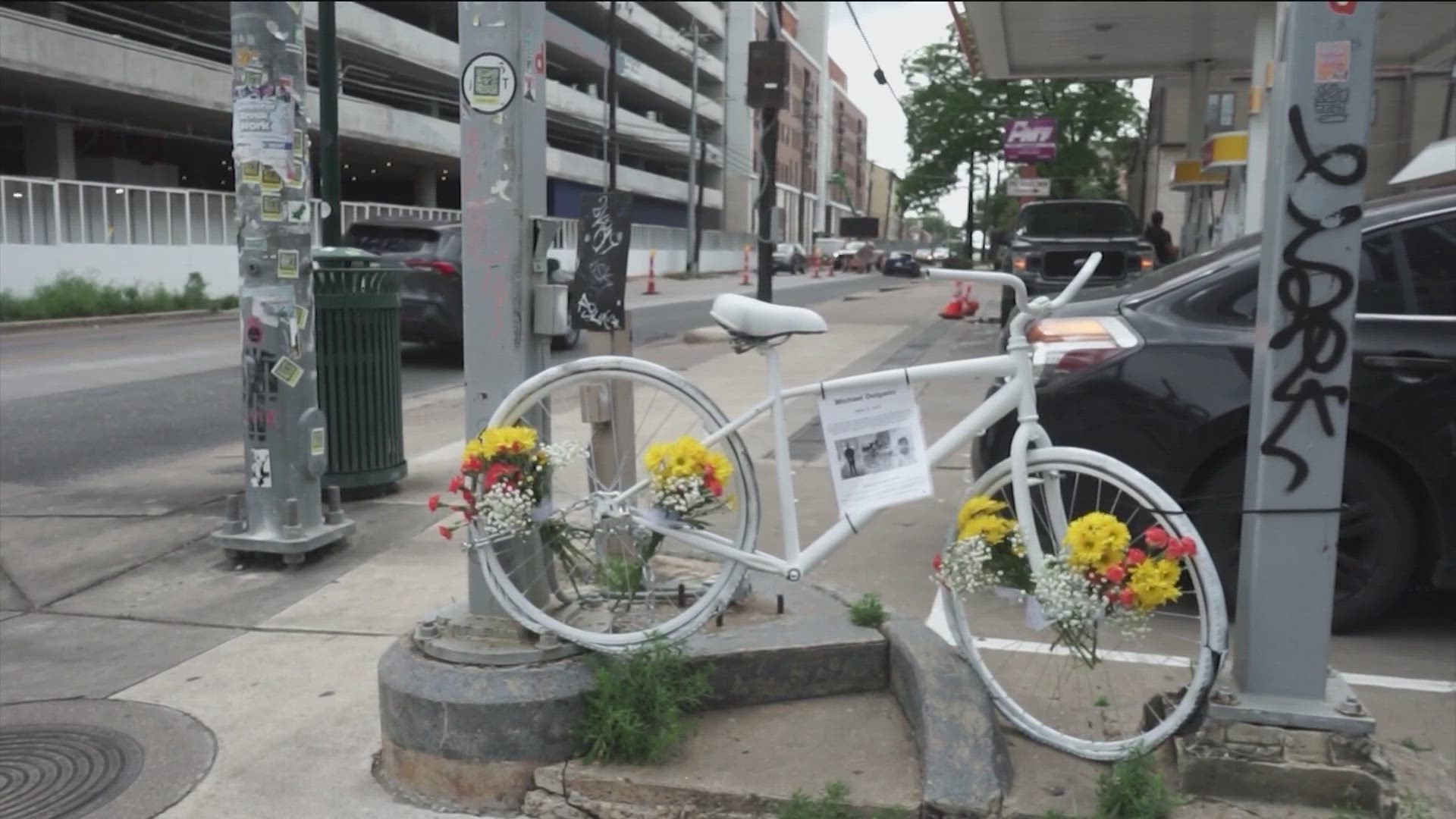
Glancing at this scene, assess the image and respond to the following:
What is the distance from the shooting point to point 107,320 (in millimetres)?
22109

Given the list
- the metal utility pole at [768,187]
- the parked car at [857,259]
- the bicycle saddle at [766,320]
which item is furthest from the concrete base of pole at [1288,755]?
the parked car at [857,259]

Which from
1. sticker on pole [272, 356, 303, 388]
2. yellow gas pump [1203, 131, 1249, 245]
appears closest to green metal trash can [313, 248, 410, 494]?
sticker on pole [272, 356, 303, 388]

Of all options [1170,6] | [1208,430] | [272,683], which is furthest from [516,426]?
[1170,6]

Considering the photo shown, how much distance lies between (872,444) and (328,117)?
792cm

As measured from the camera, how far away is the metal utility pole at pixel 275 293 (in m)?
5.30

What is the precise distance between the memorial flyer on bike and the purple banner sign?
28.2m

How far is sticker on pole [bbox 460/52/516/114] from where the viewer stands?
12.1 feet

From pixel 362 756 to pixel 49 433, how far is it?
7164 mm

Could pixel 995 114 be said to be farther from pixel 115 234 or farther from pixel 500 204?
pixel 500 204

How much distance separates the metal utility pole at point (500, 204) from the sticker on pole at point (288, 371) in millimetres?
2064

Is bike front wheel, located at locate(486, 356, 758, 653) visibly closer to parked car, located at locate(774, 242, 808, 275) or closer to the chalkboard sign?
the chalkboard sign

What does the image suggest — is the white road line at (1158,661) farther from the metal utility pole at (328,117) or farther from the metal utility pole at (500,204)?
the metal utility pole at (328,117)

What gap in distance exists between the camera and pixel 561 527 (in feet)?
11.9

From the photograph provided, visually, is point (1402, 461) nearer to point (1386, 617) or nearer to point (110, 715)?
point (1386, 617)
